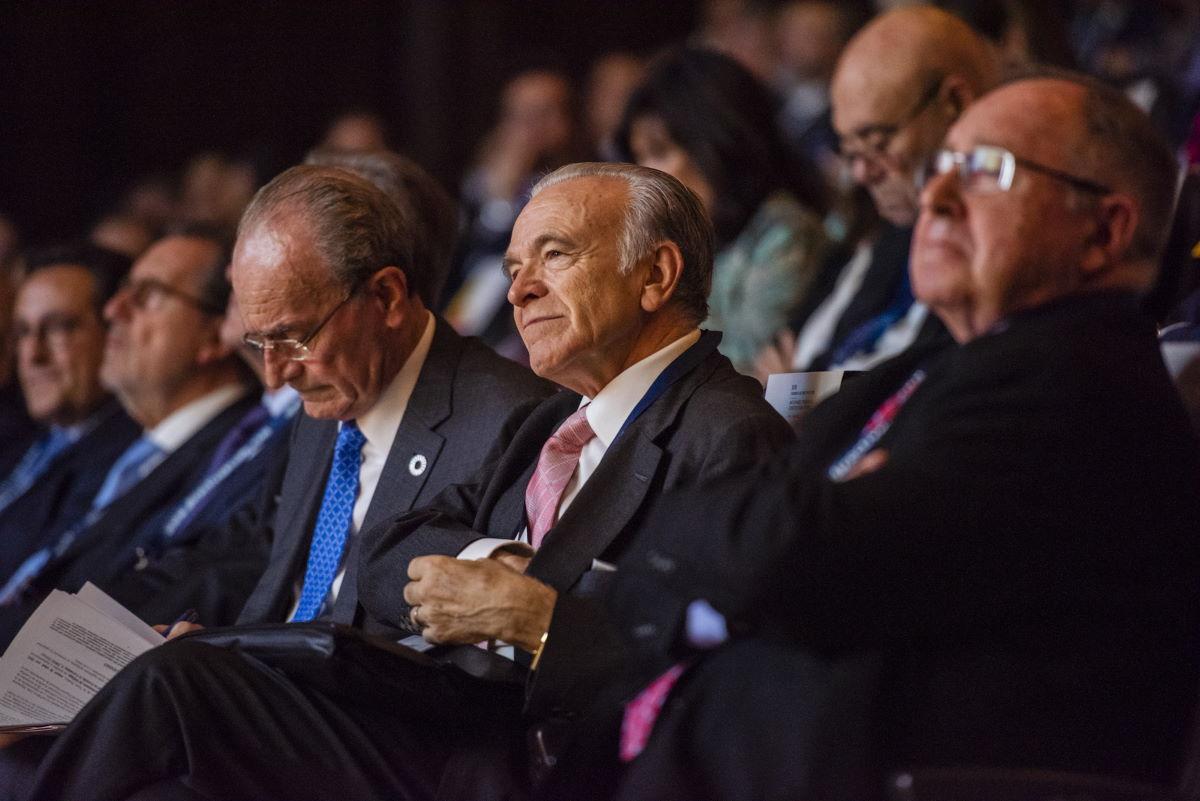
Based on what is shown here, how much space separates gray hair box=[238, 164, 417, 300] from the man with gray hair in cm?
45

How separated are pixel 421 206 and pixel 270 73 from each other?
5.78 m

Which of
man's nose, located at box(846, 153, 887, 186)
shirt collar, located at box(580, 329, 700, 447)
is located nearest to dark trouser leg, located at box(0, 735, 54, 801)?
shirt collar, located at box(580, 329, 700, 447)

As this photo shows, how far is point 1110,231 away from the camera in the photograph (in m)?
1.96

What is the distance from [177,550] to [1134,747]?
256cm

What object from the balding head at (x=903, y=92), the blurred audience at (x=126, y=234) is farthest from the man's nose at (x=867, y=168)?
the blurred audience at (x=126, y=234)

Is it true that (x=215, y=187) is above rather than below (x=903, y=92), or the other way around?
below

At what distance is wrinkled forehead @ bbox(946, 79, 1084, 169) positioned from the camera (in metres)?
1.96

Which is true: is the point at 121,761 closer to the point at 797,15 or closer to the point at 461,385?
the point at 461,385

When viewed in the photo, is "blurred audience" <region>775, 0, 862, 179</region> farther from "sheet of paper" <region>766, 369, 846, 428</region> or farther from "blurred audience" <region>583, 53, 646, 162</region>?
"sheet of paper" <region>766, 369, 846, 428</region>

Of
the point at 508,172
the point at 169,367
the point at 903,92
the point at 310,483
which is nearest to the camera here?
the point at 310,483

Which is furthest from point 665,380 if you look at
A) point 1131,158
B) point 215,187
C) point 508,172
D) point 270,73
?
point 270,73

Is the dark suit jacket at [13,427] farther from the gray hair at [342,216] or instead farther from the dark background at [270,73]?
the gray hair at [342,216]

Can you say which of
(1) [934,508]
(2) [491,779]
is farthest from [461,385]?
(1) [934,508]

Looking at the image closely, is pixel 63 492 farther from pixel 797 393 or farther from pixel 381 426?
pixel 797 393
